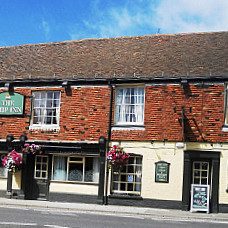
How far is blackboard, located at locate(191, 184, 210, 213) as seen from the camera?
53.1 ft

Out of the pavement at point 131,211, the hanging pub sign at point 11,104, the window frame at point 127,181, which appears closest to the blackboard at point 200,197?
the pavement at point 131,211

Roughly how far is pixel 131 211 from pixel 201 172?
138 inches

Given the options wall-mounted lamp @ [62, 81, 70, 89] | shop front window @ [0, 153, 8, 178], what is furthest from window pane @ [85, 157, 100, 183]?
shop front window @ [0, 153, 8, 178]

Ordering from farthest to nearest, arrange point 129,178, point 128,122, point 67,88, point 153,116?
point 67,88
point 128,122
point 129,178
point 153,116

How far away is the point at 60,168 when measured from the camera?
62.4 ft

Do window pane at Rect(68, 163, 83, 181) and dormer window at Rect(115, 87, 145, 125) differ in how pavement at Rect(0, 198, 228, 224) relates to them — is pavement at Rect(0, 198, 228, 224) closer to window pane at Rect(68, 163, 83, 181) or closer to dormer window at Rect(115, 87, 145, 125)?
window pane at Rect(68, 163, 83, 181)

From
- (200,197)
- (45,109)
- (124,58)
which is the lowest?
(200,197)

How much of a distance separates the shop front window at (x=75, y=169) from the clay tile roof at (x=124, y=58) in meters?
3.69

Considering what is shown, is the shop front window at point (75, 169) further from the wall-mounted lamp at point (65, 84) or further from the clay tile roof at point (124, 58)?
the clay tile roof at point (124, 58)

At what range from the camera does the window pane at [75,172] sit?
1867cm

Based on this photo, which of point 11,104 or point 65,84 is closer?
point 65,84

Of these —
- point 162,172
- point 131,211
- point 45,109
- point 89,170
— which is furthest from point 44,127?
point 131,211

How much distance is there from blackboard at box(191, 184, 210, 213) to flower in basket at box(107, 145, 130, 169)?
2940mm

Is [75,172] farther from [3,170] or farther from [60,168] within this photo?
[3,170]
